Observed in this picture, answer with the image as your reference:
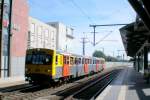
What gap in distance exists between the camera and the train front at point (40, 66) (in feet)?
85.7

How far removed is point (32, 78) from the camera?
86.5 feet

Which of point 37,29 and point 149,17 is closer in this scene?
point 149,17

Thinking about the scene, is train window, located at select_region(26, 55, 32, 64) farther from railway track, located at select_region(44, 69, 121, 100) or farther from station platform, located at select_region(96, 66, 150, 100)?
station platform, located at select_region(96, 66, 150, 100)

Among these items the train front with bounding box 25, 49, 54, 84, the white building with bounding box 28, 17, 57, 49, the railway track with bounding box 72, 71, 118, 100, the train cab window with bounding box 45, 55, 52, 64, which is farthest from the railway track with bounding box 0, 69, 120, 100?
the white building with bounding box 28, 17, 57, 49

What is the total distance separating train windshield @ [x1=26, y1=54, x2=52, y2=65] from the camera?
26328mm

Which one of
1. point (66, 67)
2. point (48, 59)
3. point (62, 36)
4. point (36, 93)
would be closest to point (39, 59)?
point (48, 59)

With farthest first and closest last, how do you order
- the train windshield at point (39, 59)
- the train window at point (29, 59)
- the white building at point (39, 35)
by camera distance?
the white building at point (39, 35)
the train window at point (29, 59)
the train windshield at point (39, 59)

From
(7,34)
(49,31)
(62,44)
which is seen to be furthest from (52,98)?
(62,44)

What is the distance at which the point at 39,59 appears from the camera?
2669cm

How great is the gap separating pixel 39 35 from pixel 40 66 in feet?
185

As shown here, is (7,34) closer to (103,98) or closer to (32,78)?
(32,78)

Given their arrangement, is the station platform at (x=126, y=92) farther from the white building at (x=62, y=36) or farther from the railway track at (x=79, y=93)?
the white building at (x=62, y=36)

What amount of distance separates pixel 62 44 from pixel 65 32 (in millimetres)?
6810

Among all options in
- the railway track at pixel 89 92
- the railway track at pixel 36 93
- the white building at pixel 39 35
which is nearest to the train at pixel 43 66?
the railway track at pixel 36 93
